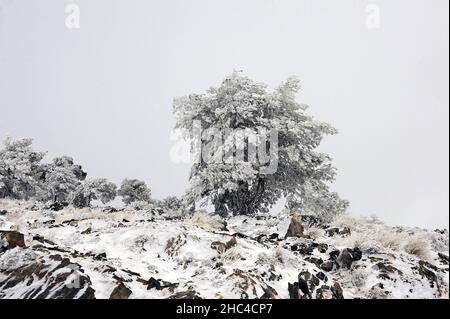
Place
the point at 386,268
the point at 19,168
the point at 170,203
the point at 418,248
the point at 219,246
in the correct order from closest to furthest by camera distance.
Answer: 1. the point at 386,268
2. the point at 418,248
3. the point at 219,246
4. the point at 19,168
5. the point at 170,203

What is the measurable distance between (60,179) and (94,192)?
4.00 m

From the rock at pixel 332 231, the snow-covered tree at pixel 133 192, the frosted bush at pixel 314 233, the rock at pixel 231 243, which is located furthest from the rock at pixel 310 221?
the snow-covered tree at pixel 133 192

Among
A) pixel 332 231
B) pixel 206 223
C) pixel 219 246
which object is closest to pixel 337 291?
pixel 219 246

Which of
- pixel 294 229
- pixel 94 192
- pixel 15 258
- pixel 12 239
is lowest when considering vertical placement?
pixel 94 192

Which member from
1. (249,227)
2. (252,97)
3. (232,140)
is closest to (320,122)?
(252,97)

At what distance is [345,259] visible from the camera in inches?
298

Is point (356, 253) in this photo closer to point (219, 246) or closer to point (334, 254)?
point (334, 254)

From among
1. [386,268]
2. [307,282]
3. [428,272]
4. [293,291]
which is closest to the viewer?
[293,291]

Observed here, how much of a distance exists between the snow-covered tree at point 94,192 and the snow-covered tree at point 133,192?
3.01 feet

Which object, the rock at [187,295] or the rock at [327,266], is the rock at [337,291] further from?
the rock at [187,295]

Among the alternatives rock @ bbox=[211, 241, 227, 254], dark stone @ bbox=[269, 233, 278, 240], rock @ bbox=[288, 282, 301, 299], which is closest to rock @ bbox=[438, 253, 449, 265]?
rock @ bbox=[288, 282, 301, 299]

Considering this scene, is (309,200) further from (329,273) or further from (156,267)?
(156,267)

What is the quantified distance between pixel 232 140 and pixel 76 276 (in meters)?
10.2
